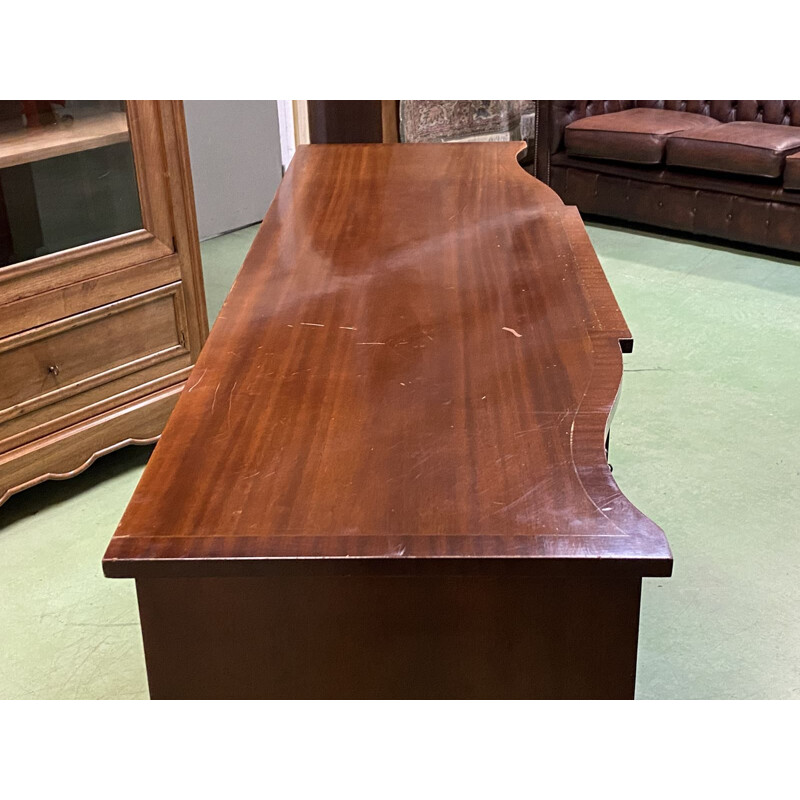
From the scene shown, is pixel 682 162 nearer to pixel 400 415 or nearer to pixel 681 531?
pixel 681 531

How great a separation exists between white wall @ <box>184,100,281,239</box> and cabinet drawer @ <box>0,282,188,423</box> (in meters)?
2.18

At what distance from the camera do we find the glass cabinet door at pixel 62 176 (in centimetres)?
234

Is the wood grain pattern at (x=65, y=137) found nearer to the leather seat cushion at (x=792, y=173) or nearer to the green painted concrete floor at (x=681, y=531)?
the green painted concrete floor at (x=681, y=531)

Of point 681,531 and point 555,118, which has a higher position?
point 555,118

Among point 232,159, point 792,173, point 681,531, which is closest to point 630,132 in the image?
point 792,173

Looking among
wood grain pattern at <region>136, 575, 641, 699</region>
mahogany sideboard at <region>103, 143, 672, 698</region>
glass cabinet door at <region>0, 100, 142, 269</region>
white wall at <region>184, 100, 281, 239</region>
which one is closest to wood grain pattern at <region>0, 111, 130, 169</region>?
glass cabinet door at <region>0, 100, 142, 269</region>

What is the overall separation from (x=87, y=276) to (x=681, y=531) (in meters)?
1.66

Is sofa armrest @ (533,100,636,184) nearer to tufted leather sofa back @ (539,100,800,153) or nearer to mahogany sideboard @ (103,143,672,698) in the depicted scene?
tufted leather sofa back @ (539,100,800,153)

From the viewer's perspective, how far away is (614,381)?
1.36 meters

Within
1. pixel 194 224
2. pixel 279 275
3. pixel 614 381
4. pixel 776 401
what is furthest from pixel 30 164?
pixel 776 401

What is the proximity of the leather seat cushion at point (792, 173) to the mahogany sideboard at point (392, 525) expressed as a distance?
3047mm

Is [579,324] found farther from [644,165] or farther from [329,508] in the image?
[644,165]

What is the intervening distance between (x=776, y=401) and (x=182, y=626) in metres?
2.40

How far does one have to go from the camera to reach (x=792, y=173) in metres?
4.13
